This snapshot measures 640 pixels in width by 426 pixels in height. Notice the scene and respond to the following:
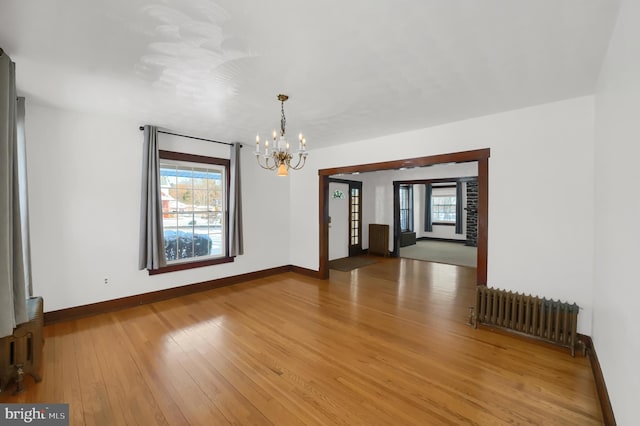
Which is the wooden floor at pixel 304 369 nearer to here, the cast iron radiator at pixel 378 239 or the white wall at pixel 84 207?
the white wall at pixel 84 207

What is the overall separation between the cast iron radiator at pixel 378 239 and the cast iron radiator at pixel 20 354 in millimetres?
7071

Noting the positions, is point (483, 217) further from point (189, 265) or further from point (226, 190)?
point (189, 265)

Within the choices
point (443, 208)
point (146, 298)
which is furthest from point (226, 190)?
point (443, 208)

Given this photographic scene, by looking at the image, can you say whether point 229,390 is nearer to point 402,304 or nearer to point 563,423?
point 563,423

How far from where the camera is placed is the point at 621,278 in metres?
1.66

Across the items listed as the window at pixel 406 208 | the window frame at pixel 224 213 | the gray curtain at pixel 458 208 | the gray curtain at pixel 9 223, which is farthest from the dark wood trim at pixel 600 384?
the gray curtain at pixel 458 208

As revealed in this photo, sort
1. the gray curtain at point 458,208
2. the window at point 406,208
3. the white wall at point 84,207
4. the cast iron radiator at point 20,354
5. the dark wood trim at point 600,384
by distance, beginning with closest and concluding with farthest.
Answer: the dark wood trim at point 600,384
the cast iron radiator at point 20,354
the white wall at point 84,207
the window at point 406,208
the gray curtain at point 458,208

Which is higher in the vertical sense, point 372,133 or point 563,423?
point 372,133

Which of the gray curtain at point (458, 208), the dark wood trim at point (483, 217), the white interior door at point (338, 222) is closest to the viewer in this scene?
the dark wood trim at point (483, 217)

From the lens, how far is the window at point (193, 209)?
4.52m

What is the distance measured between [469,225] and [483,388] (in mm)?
8922

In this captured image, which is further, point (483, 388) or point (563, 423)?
point (483, 388)

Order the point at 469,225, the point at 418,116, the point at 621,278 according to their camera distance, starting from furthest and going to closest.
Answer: the point at 469,225 < the point at 418,116 < the point at 621,278

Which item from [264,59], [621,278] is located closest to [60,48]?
[264,59]
